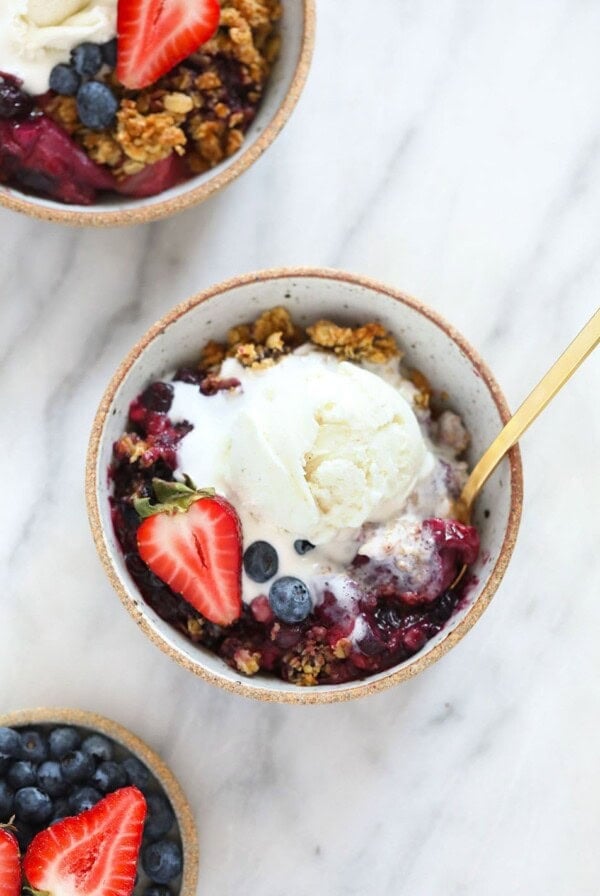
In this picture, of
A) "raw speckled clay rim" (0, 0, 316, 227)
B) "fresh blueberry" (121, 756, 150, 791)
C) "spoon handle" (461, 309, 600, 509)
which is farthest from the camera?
"fresh blueberry" (121, 756, 150, 791)

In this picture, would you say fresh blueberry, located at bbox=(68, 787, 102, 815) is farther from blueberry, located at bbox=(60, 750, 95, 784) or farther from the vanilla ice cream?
the vanilla ice cream

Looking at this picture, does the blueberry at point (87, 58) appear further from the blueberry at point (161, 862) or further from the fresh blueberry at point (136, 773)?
the blueberry at point (161, 862)

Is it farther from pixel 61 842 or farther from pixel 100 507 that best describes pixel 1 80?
pixel 61 842


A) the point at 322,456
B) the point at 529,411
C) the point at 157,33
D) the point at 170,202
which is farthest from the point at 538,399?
the point at 157,33

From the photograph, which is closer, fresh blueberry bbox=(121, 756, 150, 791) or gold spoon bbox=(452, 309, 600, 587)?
gold spoon bbox=(452, 309, 600, 587)

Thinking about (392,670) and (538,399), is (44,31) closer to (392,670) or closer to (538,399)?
(538,399)

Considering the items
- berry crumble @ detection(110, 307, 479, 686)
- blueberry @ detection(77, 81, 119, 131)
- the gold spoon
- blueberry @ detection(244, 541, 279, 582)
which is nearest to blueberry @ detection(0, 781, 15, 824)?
berry crumble @ detection(110, 307, 479, 686)
